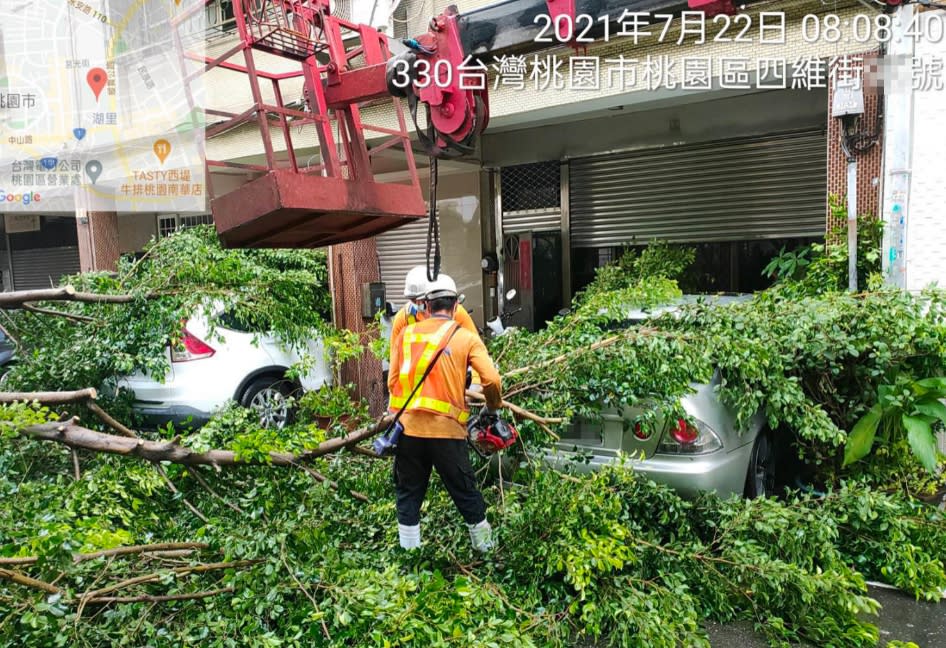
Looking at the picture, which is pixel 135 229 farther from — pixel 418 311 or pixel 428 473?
pixel 428 473

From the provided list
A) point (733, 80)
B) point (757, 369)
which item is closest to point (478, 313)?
point (733, 80)

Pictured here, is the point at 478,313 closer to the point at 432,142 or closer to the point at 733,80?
the point at 733,80

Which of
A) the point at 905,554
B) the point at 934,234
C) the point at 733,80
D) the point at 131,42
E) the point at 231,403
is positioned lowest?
the point at 905,554

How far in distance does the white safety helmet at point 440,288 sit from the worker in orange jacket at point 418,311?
2.5 inches

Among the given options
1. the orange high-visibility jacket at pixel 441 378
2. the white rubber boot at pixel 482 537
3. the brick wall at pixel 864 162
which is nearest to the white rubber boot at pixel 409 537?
the white rubber boot at pixel 482 537

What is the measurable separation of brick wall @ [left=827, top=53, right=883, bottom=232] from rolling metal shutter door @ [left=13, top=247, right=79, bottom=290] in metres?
15.0

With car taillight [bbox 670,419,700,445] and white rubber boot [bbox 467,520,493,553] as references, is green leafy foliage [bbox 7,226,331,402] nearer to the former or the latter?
white rubber boot [bbox 467,520,493,553]

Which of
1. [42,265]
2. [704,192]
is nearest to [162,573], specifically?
[704,192]

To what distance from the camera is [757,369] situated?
3.96 m

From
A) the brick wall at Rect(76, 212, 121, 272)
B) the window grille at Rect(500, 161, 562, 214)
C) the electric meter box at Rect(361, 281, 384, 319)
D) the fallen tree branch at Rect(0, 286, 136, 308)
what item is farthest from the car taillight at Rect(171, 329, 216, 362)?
the brick wall at Rect(76, 212, 121, 272)

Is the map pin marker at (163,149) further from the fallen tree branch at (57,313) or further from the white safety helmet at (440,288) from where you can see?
the white safety helmet at (440,288)

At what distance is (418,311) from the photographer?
4.23 m

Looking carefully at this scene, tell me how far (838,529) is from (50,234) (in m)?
16.8

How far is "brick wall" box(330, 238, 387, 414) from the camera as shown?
873 centimetres
